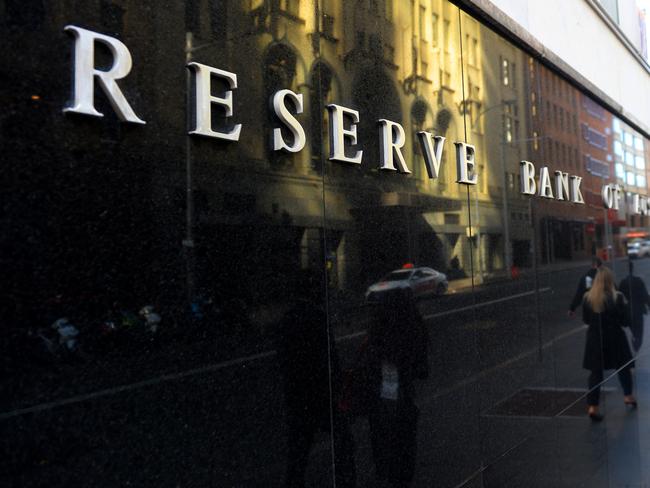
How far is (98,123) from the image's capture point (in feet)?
8.81

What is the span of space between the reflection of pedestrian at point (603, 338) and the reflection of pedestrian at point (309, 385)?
4711 mm

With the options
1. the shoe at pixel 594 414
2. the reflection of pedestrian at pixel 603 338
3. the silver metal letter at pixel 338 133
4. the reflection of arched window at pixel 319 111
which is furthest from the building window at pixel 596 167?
the reflection of arched window at pixel 319 111

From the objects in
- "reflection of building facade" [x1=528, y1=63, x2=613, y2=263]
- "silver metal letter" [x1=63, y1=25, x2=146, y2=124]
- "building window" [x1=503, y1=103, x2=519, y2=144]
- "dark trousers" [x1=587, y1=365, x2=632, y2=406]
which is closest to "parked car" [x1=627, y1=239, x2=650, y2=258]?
"reflection of building facade" [x1=528, y1=63, x2=613, y2=263]

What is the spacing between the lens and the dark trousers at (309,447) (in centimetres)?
355

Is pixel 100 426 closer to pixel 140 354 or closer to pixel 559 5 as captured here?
pixel 140 354

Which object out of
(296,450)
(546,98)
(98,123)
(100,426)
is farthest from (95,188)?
(546,98)

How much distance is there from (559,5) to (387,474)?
623 cm

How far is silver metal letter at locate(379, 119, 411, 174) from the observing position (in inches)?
180

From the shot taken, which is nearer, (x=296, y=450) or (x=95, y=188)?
(x=95, y=188)

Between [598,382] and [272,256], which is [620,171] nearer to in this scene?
[598,382]

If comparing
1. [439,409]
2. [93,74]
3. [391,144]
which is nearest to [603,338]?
[439,409]

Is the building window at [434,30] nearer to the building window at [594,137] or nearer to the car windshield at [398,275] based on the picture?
the car windshield at [398,275]

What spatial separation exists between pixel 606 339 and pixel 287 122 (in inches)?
241

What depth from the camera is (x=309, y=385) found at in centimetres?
373
